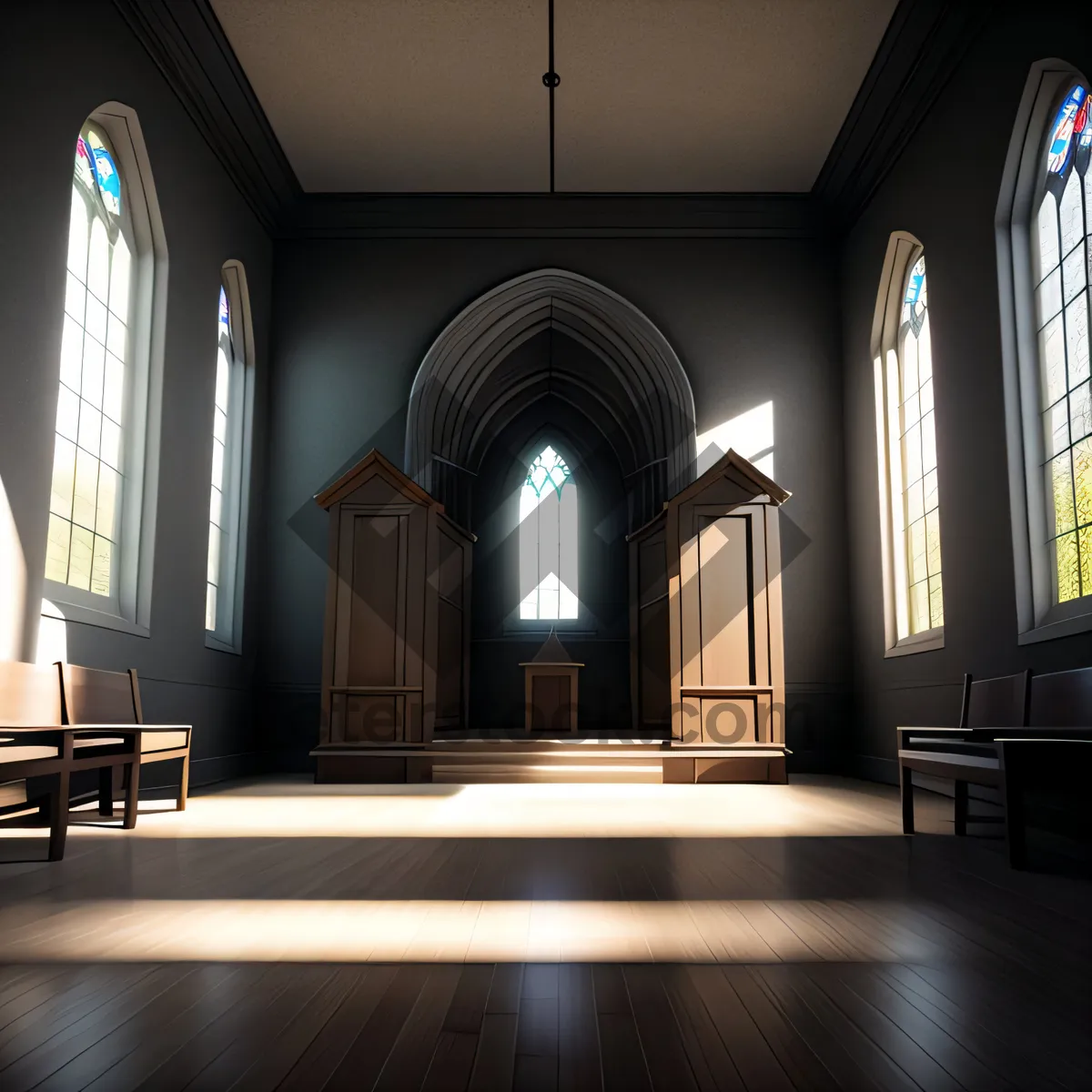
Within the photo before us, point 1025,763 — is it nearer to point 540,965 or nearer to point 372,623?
point 540,965

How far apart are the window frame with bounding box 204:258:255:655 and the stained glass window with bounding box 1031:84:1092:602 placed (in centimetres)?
609

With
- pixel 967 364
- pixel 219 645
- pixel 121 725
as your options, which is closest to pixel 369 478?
pixel 219 645

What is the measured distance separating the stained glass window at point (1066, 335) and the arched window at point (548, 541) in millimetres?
7527

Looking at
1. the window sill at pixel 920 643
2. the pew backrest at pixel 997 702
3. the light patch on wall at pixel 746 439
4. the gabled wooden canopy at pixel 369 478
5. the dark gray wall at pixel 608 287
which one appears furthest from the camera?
the light patch on wall at pixel 746 439

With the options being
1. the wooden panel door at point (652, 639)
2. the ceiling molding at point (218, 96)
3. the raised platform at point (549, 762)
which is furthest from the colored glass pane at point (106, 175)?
the wooden panel door at point (652, 639)

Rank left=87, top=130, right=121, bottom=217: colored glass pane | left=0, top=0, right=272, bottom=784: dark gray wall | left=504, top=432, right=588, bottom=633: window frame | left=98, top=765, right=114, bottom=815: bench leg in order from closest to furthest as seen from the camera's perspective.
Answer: left=0, top=0, right=272, bottom=784: dark gray wall → left=98, top=765, right=114, bottom=815: bench leg → left=87, top=130, right=121, bottom=217: colored glass pane → left=504, top=432, right=588, bottom=633: window frame

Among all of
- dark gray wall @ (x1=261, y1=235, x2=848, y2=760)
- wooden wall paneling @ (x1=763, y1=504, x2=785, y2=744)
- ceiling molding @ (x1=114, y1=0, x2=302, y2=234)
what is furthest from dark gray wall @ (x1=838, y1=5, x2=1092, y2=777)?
ceiling molding @ (x1=114, y1=0, x2=302, y2=234)

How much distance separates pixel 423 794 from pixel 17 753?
2.97 m

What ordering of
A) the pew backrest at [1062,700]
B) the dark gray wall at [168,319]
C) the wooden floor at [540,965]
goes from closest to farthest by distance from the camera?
the wooden floor at [540,965] → the pew backrest at [1062,700] → the dark gray wall at [168,319]

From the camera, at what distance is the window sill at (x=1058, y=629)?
16.6 ft

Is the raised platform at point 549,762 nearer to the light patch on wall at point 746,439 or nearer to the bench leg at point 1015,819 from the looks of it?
the light patch on wall at point 746,439

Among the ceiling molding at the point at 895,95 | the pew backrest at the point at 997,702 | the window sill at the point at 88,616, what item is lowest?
the pew backrest at the point at 997,702

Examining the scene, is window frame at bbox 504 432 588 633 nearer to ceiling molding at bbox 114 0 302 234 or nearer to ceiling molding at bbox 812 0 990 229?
ceiling molding at bbox 114 0 302 234

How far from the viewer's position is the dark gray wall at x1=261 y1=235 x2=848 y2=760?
923cm
